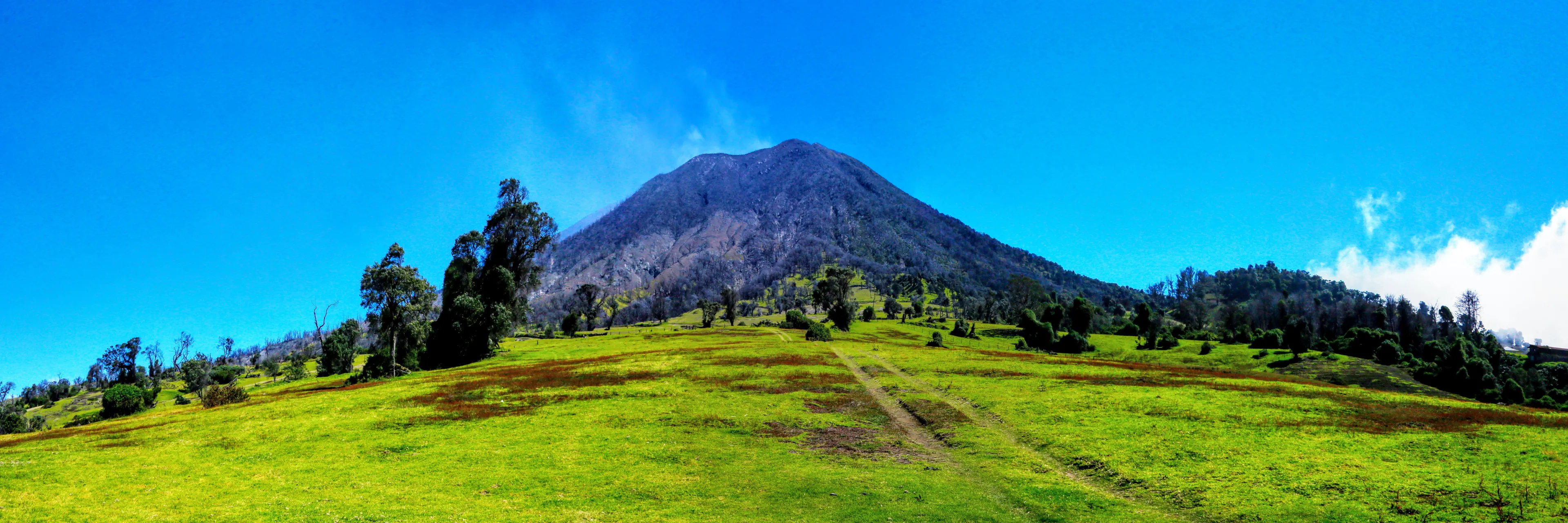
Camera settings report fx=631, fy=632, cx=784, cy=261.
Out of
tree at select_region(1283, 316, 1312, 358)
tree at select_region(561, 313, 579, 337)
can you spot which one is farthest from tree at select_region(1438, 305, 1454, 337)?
tree at select_region(561, 313, 579, 337)

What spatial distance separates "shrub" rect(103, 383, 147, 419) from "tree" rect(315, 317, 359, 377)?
2218 cm

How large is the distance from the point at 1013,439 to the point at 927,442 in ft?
13.7

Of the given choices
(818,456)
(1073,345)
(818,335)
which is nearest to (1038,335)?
(1073,345)

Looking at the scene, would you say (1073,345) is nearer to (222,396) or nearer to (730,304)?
(730,304)

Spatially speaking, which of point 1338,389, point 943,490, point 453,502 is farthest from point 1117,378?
point 453,502

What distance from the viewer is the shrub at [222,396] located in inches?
1961

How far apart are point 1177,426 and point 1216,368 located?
81.8m

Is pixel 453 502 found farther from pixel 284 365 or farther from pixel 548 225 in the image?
pixel 284 365

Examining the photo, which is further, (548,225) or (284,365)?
(284,365)

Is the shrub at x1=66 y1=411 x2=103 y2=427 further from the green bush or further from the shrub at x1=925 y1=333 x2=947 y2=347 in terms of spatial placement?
the green bush

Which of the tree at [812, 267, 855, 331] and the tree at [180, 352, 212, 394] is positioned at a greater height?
the tree at [812, 267, 855, 331]

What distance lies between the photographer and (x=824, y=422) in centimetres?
3556

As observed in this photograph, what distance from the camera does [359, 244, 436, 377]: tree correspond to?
71688mm

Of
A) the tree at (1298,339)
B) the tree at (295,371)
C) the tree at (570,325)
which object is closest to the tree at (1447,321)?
the tree at (1298,339)
